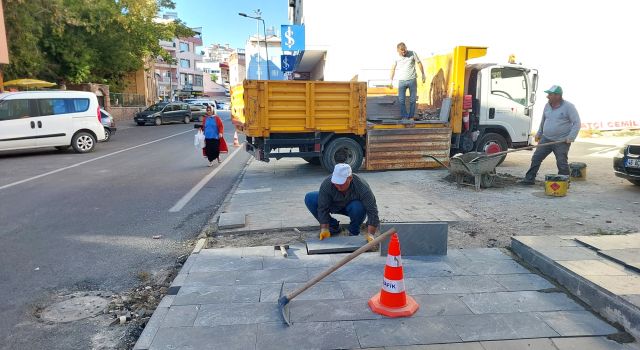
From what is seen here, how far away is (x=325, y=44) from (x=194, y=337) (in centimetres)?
2282

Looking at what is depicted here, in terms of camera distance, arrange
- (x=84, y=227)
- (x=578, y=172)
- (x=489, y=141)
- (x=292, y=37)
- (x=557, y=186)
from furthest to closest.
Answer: (x=292, y=37) < (x=489, y=141) < (x=578, y=172) < (x=557, y=186) < (x=84, y=227)

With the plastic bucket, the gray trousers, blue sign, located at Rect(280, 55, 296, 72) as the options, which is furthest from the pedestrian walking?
blue sign, located at Rect(280, 55, 296, 72)

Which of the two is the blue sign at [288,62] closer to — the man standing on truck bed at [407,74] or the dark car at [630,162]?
the man standing on truck bed at [407,74]

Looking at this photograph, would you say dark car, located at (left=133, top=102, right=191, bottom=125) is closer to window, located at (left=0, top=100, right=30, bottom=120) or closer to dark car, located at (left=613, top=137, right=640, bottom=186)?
window, located at (left=0, top=100, right=30, bottom=120)

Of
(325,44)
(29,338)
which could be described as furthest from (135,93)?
(29,338)

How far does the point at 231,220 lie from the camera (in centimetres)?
567

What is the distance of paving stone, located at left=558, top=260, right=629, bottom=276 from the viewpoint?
3.58 m

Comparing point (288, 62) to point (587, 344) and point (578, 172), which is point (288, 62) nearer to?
point (578, 172)

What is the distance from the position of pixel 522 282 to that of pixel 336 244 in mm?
1833

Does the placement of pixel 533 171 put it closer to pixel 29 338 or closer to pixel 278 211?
pixel 278 211

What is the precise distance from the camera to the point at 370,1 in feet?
70.1

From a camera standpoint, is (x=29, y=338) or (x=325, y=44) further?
(x=325, y=44)

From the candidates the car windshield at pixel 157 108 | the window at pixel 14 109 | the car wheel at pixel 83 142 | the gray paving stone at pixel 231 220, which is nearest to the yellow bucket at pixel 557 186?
the gray paving stone at pixel 231 220

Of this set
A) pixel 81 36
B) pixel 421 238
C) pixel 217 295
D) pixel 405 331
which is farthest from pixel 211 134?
pixel 81 36
